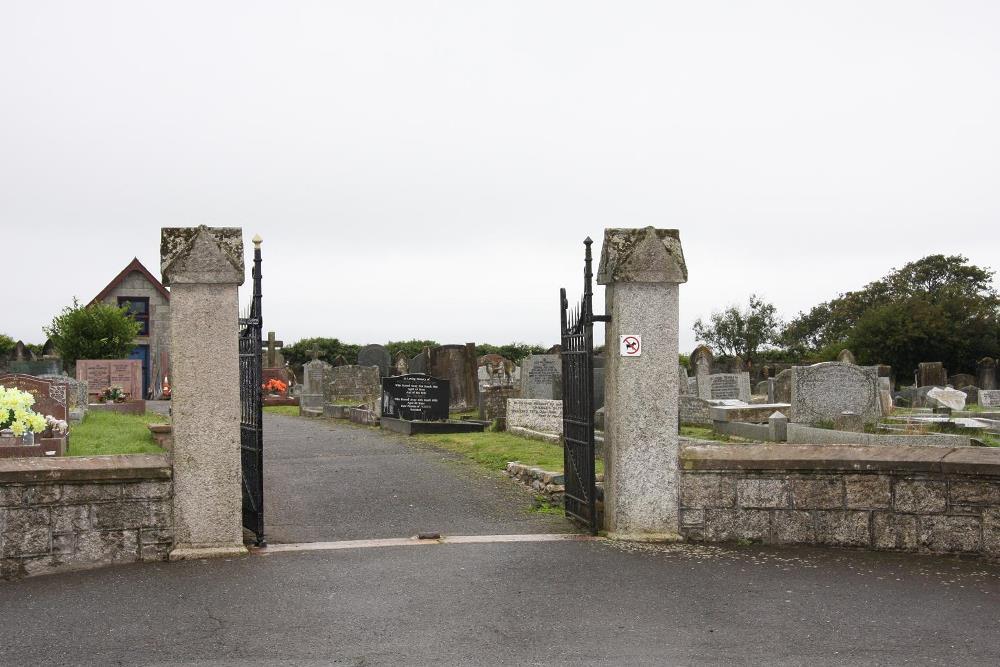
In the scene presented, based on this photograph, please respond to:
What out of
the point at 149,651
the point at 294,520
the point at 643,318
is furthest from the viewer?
the point at 294,520

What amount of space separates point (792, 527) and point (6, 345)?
4767cm

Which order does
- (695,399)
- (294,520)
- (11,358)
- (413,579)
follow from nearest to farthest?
1. (413,579)
2. (294,520)
3. (695,399)
4. (11,358)

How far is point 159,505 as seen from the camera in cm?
751

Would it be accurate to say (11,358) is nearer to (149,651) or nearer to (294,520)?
(294,520)

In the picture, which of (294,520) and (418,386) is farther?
(418,386)

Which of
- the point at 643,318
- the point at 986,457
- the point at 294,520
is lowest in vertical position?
the point at 294,520

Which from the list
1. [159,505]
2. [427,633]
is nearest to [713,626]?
[427,633]

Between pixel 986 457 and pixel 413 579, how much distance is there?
4.53 metres

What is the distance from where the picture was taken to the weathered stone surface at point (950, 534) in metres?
7.38

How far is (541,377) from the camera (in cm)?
2147

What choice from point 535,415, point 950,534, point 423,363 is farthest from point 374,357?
point 950,534

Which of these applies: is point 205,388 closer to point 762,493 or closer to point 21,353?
point 762,493

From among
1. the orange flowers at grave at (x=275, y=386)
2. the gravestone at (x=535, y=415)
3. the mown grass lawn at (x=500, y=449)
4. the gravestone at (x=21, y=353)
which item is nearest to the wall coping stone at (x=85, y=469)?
the mown grass lawn at (x=500, y=449)

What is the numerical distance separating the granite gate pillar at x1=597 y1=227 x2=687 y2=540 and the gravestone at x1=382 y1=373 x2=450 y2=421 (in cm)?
1325
